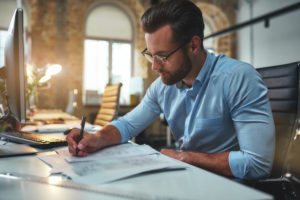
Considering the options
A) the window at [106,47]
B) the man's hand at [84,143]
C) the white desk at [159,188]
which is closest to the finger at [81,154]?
the man's hand at [84,143]

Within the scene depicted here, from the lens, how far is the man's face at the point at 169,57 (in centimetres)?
112

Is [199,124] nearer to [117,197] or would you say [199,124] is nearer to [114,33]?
[117,197]

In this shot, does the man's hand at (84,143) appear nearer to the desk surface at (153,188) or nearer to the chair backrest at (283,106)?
the desk surface at (153,188)

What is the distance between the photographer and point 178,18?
3.61 feet

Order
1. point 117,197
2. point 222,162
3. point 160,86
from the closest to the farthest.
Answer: point 117,197 → point 222,162 → point 160,86

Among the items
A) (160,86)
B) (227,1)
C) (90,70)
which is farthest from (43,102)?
(227,1)

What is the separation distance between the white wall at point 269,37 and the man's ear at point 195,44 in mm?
4407

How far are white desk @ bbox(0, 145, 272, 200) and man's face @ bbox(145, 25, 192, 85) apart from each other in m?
0.57

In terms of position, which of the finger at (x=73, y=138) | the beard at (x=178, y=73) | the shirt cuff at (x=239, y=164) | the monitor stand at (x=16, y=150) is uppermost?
the beard at (x=178, y=73)

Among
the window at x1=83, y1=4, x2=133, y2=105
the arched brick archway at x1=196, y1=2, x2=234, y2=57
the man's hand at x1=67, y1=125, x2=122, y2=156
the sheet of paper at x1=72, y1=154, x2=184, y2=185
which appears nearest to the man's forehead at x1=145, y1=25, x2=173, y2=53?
the man's hand at x1=67, y1=125, x2=122, y2=156

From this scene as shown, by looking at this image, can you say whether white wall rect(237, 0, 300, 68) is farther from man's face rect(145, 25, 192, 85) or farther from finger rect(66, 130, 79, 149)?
finger rect(66, 130, 79, 149)

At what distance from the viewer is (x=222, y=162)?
2.94 feet

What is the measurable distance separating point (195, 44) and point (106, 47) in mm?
4734

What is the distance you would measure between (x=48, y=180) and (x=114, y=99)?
1.88m
